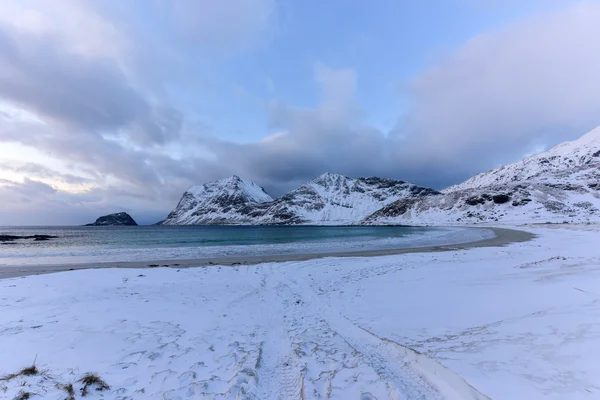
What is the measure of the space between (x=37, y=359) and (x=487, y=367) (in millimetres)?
9945

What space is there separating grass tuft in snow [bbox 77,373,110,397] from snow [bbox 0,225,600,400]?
0.15 meters

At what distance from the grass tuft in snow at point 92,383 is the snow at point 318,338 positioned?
0.15 metres

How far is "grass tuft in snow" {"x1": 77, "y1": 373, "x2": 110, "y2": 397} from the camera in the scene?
509 centimetres

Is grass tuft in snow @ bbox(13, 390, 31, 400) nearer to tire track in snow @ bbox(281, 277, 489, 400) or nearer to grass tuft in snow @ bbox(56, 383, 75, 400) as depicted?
grass tuft in snow @ bbox(56, 383, 75, 400)

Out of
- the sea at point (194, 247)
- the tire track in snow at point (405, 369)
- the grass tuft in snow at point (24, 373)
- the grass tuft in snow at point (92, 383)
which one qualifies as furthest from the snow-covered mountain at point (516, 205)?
the grass tuft in snow at point (24, 373)

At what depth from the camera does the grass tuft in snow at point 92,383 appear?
201 inches

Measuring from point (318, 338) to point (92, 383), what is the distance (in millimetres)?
5456

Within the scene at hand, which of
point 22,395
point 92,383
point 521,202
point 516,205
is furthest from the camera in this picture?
point 521,202

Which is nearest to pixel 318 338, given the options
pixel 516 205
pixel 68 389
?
pixel 68 389

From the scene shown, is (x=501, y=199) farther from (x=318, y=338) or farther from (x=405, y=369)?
(x=405, y=369)

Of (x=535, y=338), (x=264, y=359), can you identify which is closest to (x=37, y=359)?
(x=264, y=359)

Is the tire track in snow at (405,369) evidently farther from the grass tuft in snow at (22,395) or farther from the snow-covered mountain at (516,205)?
the snow-covered mountain at (516,205)

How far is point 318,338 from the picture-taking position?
798 centimetres

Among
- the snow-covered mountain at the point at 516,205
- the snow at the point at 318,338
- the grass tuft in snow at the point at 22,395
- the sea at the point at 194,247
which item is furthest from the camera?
the snow-covered mountain at the point at 516,205
